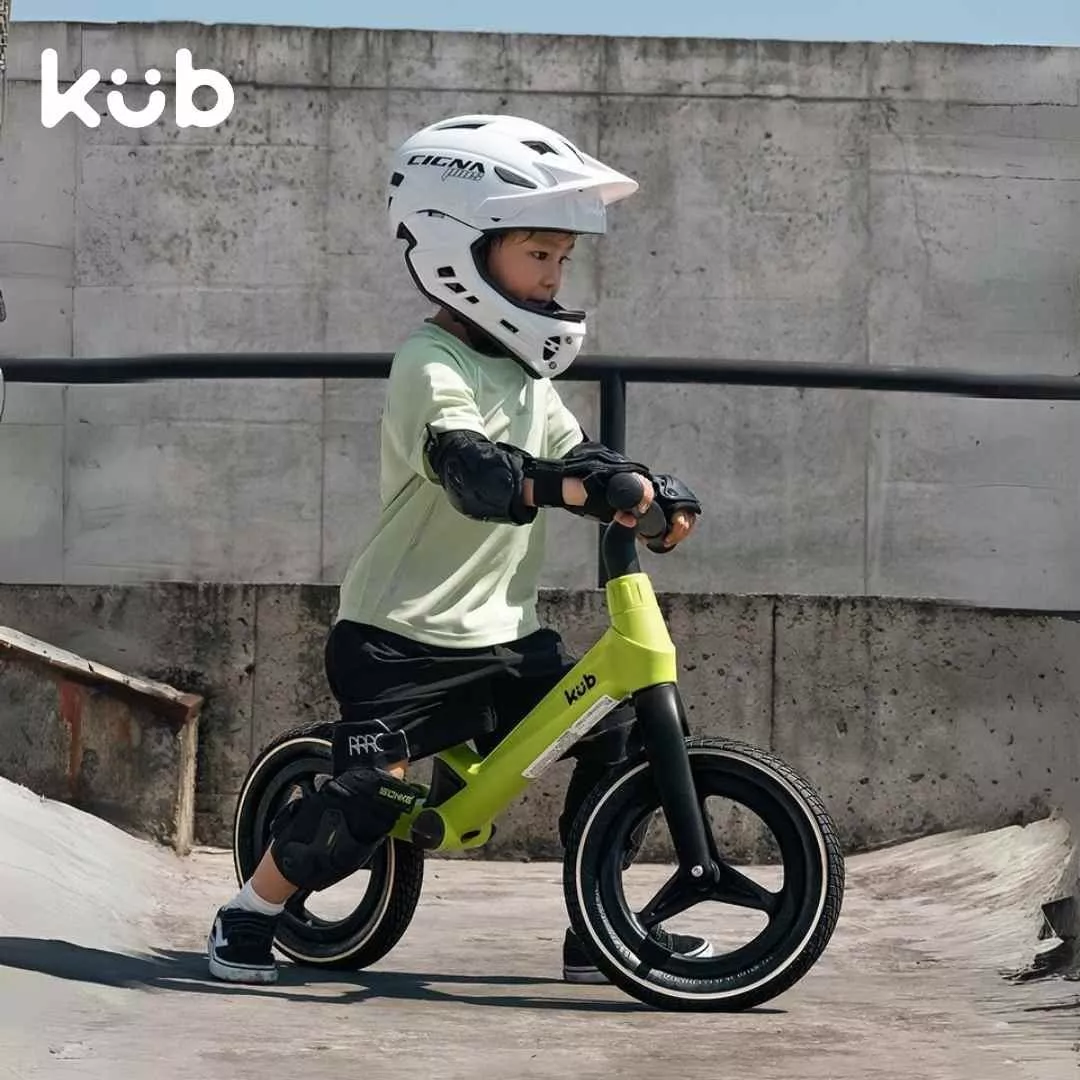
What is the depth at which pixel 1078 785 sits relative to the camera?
6.72 meters

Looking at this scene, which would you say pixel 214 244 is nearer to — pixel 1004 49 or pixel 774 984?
pixel 1004 49

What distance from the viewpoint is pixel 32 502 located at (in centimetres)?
1316

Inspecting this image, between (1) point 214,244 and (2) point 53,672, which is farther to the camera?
(1) point 214,244

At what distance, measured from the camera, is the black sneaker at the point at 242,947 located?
4.66 metres

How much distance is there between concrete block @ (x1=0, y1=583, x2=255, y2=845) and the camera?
7.03 metres

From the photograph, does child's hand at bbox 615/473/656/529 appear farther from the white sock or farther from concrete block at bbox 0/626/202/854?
concrete block at bbox 0/626/202/854

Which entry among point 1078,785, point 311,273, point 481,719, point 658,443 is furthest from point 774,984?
point 311,273

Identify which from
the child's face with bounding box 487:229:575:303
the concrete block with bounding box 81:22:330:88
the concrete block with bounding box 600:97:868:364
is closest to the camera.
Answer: the child's face with bounding box 487:229:575:303

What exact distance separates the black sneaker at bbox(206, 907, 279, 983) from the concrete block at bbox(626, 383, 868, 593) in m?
8.47

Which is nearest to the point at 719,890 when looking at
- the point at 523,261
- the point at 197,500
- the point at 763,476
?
the point at 523,261

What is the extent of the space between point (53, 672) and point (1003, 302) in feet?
27.2

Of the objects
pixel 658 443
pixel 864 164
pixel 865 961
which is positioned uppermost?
pixel 864 164

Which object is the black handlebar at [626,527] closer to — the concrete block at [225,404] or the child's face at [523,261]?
the child's face at [523,261]

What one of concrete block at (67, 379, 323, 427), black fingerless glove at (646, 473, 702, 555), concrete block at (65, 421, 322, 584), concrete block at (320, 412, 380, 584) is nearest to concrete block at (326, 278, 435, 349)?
concrete block at (67, 379, 323, 427)
